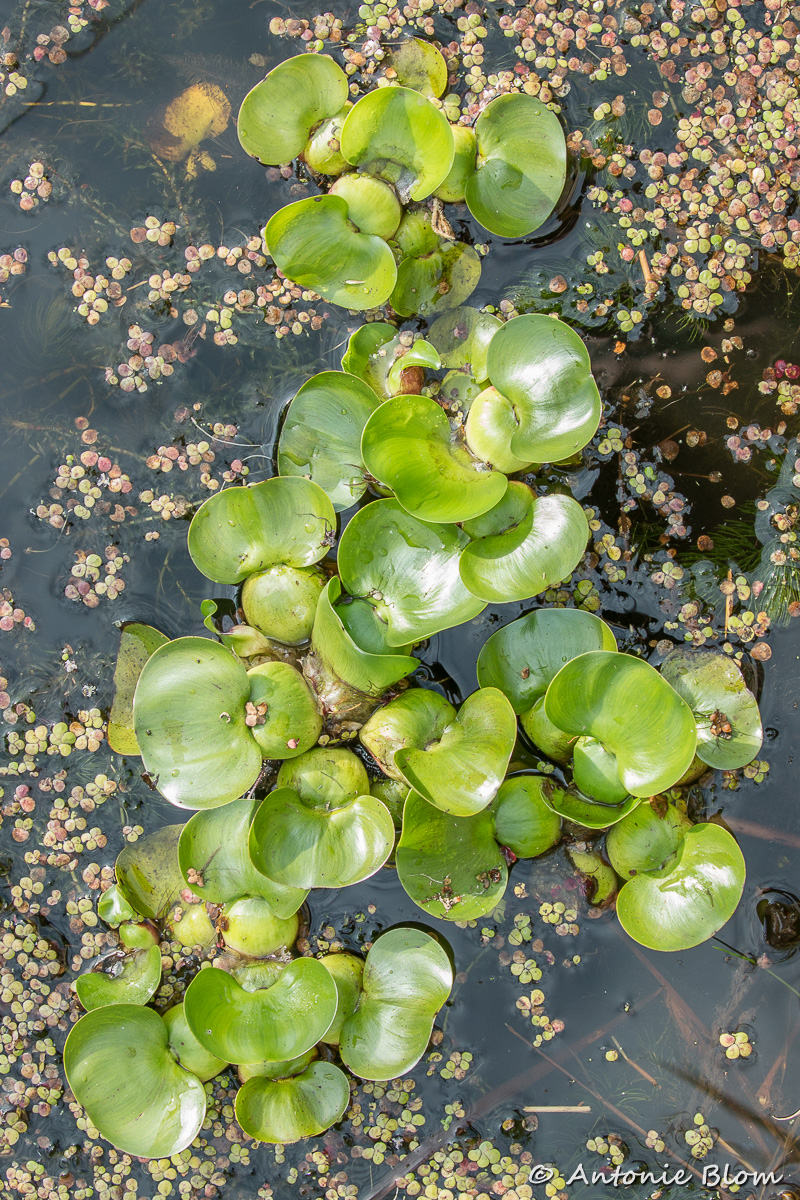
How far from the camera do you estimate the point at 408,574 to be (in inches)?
113

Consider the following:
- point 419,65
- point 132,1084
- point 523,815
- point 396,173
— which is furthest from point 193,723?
point 419,65

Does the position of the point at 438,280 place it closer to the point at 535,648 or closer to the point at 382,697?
the point at 535,648

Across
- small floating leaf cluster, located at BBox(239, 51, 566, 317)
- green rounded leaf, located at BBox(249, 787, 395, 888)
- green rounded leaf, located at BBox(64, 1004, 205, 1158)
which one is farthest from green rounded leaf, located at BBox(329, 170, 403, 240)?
green rounded leaf, located at BBox(64, 1004, 205, 1158)

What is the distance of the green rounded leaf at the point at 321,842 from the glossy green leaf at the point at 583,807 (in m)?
0.64

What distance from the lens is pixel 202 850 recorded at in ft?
9.52

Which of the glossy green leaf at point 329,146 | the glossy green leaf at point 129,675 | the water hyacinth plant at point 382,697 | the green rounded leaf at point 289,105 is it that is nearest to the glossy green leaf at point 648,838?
the water hyacinth plant at point 382,697

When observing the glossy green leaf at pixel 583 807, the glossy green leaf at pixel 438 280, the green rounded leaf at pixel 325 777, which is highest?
the glossy green leaf at pixel 438 280

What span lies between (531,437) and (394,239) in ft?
3.24

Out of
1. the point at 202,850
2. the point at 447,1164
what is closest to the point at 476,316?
the point at 202,850

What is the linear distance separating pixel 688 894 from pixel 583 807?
489 millimetres

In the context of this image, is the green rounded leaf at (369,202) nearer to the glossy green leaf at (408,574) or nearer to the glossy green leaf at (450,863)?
the glossy green leaf at (408,574)

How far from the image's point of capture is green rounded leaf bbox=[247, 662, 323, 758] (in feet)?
9.23

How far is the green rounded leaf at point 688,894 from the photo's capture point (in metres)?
2.88

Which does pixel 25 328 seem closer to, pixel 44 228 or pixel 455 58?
pixel 44 228
